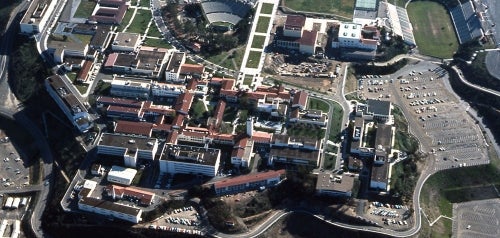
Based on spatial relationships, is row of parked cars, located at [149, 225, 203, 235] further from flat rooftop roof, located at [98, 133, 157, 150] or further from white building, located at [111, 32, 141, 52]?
white building, located at [111, 32, 141, 52]

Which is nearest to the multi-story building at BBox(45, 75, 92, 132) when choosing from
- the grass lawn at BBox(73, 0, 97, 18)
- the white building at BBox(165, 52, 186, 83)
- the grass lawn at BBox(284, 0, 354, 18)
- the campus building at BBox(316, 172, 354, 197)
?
the white building at BBox(165, 52, 186, 83)

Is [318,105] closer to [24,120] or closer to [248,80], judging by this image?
[248,80]

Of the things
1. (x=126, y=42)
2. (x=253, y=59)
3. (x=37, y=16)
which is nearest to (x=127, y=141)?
(x=126, y=42)

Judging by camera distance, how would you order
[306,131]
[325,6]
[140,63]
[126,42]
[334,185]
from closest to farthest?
[334,185] < [306,131] < [140,63] < [126,42] < [325,6]

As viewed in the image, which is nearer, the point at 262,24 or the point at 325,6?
the point at 262,24

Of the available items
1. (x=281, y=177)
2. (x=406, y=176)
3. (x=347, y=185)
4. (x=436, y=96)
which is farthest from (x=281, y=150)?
(x=436, y=96)

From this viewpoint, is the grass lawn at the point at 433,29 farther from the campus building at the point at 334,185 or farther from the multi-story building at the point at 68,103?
the multi-story building at the point at 68,103

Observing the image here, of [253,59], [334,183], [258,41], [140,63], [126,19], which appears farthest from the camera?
[126,19]
